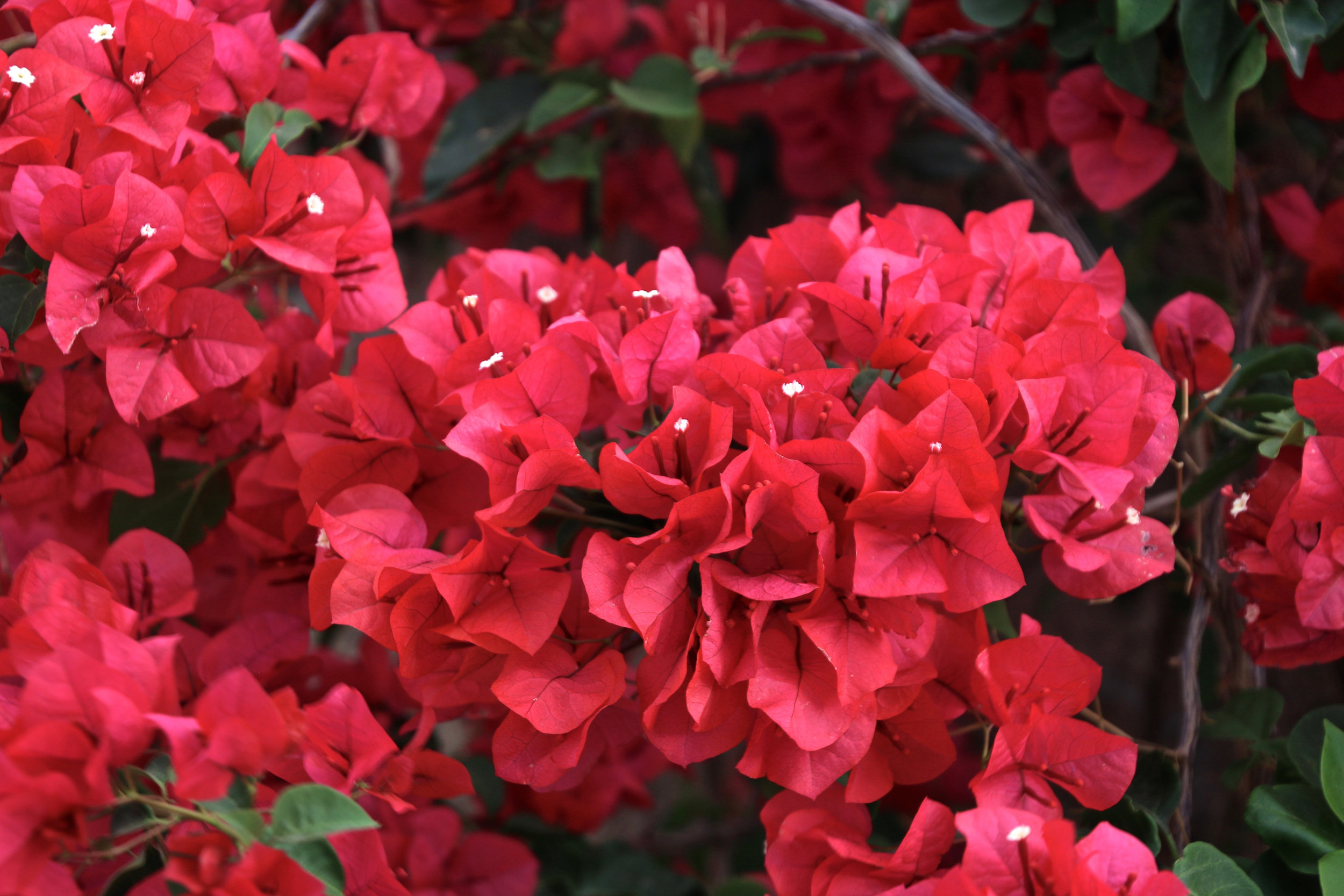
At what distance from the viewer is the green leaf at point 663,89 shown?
3.42 ft

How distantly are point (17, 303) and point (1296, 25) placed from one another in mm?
920

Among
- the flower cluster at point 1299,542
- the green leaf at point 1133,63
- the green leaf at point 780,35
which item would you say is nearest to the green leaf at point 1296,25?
the green leaf at point 1133,63

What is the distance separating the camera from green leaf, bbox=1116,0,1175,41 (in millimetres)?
784

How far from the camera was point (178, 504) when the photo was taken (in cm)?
81

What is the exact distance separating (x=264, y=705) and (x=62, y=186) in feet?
1.08

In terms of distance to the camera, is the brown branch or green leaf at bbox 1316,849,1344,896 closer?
green leaf at bbox 1316,849,1344,896

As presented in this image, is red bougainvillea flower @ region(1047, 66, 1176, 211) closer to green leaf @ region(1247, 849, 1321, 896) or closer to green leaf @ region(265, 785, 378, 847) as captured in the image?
green leaf @ region(1247, 849, 1321, 896)

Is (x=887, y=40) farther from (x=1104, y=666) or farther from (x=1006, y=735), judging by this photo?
(x=1104, y=666)

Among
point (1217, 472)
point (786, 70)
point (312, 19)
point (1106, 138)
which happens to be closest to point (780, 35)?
point (786, 70)

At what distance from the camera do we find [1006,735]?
0.60m

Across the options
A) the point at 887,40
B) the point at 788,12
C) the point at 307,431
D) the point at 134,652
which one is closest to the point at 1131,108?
the point at 887,40

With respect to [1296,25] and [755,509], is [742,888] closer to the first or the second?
[755,509]

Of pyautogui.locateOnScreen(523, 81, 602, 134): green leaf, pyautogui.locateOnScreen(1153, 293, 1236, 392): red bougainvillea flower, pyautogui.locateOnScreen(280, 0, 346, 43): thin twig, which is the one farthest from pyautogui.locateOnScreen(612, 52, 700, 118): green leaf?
pyautogui.locateOnScreen(1153, 293, 1236, 392): red bougainvillea flower

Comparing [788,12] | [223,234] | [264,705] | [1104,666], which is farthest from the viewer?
[1104,666]
